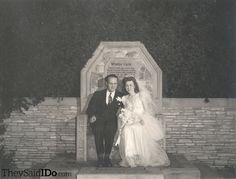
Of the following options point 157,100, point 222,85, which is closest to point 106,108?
point 157,100

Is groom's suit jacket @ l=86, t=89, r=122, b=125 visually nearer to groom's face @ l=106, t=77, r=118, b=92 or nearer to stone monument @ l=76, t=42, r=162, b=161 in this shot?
groom's face @ l=106, t=77, r=118, b=92

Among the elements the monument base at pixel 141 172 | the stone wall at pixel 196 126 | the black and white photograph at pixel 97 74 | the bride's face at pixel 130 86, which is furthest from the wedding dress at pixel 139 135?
the stone wall at pixel 196 126

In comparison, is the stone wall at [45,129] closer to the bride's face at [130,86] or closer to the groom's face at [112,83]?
the groom's face at [112,83]

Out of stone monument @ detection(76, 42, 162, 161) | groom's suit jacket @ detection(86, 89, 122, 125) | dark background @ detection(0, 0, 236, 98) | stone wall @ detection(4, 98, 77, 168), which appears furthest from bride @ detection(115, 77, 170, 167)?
dark background @ detection(0, 0, 236, 98)

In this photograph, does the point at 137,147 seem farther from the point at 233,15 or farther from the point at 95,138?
the point at 233,15

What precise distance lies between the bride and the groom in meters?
0.17

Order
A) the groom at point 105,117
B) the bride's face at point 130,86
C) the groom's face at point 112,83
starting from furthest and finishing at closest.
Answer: the groom's face at point 112,83 → the bride's face at point 130,86 → the groom at point 105,117

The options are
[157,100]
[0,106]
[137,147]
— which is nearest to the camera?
[137,147]

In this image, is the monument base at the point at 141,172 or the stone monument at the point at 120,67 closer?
the monument base at the point at 141,172

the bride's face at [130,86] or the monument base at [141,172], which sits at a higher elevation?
→ the bride's face at [130,86]

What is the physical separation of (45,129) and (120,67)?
8.13ft

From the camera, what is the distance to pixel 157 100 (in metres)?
9.20

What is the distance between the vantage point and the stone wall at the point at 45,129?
33.3 feet

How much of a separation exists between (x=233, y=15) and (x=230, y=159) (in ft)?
11.4
